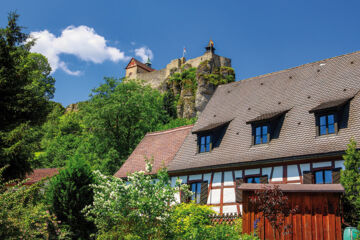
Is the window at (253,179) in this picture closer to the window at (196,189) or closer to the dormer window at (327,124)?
the window at (196,189)

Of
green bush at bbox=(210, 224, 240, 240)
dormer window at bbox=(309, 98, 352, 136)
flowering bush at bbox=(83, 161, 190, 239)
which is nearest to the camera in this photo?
flowering bush at bbox=(83, 161, 190, 239)

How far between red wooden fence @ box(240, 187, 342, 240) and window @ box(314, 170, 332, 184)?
6.99 ft

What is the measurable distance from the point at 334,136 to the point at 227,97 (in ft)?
25.8

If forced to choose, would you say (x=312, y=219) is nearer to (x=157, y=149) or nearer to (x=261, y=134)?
(x=261, y=134)

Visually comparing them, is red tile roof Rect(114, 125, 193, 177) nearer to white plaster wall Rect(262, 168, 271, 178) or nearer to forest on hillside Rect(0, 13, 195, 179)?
forest on hillside Rect(0, 13, 195, 179)

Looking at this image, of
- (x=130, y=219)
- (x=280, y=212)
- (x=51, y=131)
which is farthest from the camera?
(x=51, y=131)

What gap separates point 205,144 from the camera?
61.9 ft

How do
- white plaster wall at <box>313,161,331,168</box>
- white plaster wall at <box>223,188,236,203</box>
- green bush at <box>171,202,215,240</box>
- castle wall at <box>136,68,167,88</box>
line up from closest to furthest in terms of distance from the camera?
green bush at <box>171,202,215,240</box> → white plaster wall at <box>313,161,331,168</box> → white plaster wall at <box>223,188,236,203</box> → castle wall at <box>136,68,167,88</box>

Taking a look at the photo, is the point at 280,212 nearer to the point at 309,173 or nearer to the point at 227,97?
the point at 309,173

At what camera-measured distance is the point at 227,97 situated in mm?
21297

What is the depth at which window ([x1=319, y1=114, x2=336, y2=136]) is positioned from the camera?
14703 mm

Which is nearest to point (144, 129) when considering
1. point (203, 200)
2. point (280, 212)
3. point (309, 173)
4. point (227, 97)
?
point (227, 97)

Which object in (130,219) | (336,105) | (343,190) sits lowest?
(130,219)

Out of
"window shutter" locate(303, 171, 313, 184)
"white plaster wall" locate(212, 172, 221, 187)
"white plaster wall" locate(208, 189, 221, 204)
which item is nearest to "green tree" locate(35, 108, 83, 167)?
"white plaster wall" locate(212, 172, 221, 187)
